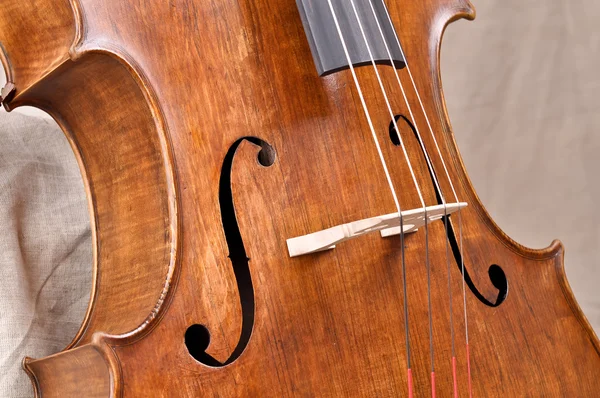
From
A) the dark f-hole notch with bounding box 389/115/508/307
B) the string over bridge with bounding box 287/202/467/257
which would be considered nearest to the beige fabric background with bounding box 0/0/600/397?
the dark f-hole notch with bounding box 389/115/508/307

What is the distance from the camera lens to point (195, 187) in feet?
3.14

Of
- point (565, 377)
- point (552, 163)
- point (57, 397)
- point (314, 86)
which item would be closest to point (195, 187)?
point (314, 86)

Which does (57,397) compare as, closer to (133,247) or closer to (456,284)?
(133,247)

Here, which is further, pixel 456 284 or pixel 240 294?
pixel 456 284

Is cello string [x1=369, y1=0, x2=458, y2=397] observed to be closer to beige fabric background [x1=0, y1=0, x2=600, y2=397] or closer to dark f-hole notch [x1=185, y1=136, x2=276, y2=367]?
dark f-hole notch [x1=185, y1=136, x2=276, y2=367]

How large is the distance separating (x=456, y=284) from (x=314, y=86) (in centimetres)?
34

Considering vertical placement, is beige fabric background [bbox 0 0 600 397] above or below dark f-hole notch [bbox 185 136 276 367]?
above

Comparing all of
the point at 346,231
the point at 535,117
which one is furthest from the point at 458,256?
the point at 535,117

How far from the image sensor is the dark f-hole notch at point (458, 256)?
1131 mm

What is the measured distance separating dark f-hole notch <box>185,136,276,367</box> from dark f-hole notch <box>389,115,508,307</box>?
0.23m

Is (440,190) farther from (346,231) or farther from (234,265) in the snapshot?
(234,265)

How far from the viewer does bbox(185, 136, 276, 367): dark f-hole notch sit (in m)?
0.90

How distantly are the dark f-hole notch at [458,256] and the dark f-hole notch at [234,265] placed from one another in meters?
0.23

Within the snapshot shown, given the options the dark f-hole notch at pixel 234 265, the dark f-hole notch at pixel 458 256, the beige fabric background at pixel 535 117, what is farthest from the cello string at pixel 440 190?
the beige fabric background at pixel 535 117
